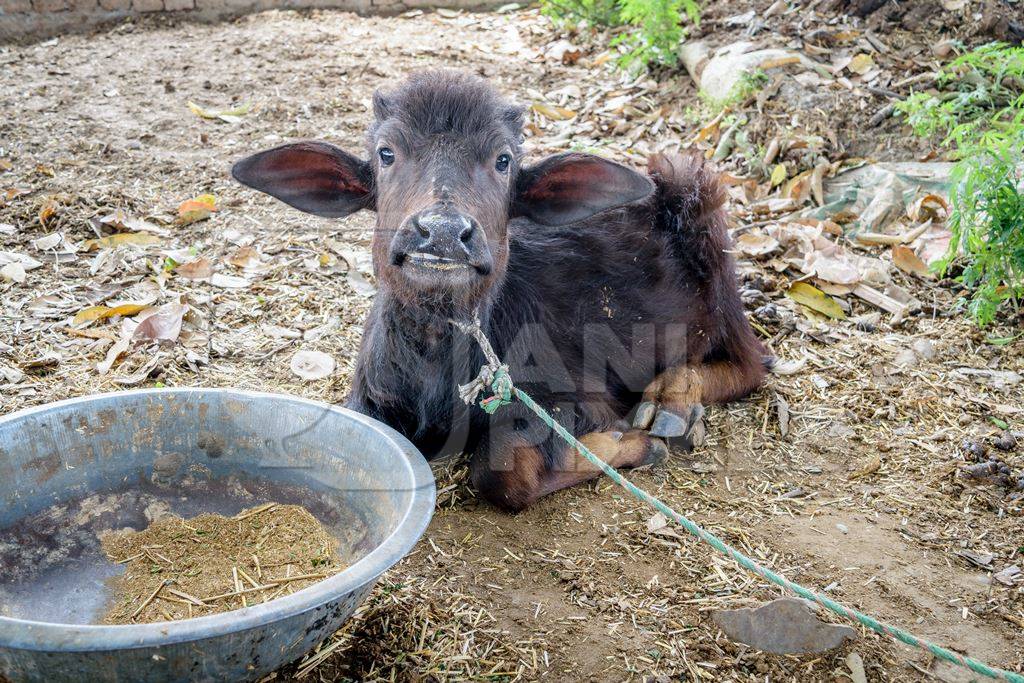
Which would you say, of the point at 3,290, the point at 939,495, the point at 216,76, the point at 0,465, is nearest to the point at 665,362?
the point at 939,495

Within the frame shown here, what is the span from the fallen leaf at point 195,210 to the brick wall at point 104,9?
5178 millimetres

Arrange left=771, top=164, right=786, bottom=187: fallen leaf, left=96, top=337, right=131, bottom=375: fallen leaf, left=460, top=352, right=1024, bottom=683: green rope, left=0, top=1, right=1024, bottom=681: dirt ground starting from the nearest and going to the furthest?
left=460, top=352, right=1024, bottom=683: green rope, left=0, top=1, right=1024, bottom=681: dirt ground, left=96, top=337, right=131, bottom=375: fallen leaf, left=771, top=164, right=786, bottom=187: fallen leaf

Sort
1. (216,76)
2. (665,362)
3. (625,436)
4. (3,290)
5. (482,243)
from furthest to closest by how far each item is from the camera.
Result: 1. (216,76)
2. (3,290)
3. (665,362)
4. (625,436)
5. (482,243)

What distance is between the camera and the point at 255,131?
25.6 feet

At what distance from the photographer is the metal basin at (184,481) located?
3059 mm

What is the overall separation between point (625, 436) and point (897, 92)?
454cm

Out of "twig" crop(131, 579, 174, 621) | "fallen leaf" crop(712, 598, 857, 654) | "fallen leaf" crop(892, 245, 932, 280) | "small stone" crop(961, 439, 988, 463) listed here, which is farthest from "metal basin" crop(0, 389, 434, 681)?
"fallen leaf" crop(892, 245, 932, 280)

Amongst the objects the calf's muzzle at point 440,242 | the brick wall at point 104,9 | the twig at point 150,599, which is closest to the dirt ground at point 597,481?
the twig at point 150,599

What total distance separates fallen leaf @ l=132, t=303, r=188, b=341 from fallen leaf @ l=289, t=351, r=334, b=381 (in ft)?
2.33

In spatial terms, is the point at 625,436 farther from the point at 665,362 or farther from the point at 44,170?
the point at 44,170

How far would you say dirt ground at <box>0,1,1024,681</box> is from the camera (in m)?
3.36

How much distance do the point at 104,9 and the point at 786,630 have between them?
10.4 m

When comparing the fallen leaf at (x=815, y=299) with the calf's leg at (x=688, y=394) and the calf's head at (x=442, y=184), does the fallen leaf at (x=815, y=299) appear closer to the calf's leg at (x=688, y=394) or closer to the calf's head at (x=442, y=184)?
the calf's leg at (x=688, y=394)

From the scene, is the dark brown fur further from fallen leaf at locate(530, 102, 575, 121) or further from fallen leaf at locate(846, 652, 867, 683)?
fallen leaf at locate(530, 102, 575, 121)
